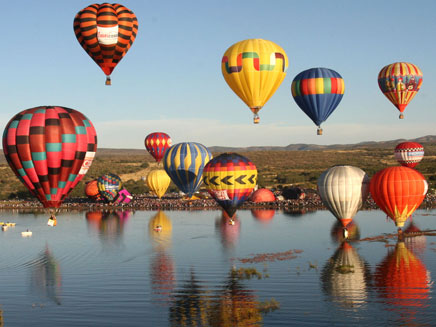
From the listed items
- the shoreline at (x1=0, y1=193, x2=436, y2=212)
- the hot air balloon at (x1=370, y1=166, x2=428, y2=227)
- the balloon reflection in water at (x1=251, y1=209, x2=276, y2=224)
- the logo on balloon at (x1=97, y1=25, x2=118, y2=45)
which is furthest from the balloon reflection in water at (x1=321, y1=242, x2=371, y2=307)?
the shoreline at (x1=0, y1=193, x2=436, y2=212)

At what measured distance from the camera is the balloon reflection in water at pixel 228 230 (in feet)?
136

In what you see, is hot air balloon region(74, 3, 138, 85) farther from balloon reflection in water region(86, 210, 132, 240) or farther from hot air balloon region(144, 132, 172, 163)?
hot air balloon region(144, 132, 172, 163)

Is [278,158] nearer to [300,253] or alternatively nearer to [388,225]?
[388,225]

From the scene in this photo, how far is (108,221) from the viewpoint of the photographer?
178ft

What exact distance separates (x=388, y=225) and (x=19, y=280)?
26847mm

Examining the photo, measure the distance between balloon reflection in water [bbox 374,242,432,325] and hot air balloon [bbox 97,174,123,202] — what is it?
1444 inches

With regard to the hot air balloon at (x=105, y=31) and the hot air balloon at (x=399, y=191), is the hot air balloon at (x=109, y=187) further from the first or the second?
the hot air balloon at (x=399, y=191)

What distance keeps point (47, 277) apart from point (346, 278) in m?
14.1

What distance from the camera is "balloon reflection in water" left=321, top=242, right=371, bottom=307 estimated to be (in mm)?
26188

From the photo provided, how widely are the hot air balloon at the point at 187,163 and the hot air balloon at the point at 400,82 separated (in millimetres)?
17581

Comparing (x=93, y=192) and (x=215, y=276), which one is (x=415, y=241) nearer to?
(x=215, y=276)

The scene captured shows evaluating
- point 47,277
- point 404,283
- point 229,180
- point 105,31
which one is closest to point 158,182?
point 229,180

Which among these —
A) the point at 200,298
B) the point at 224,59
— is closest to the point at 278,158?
the point at 224,59

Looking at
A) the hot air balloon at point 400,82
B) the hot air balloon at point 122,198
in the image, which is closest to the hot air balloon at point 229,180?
the hot air balloon at point 400,82
